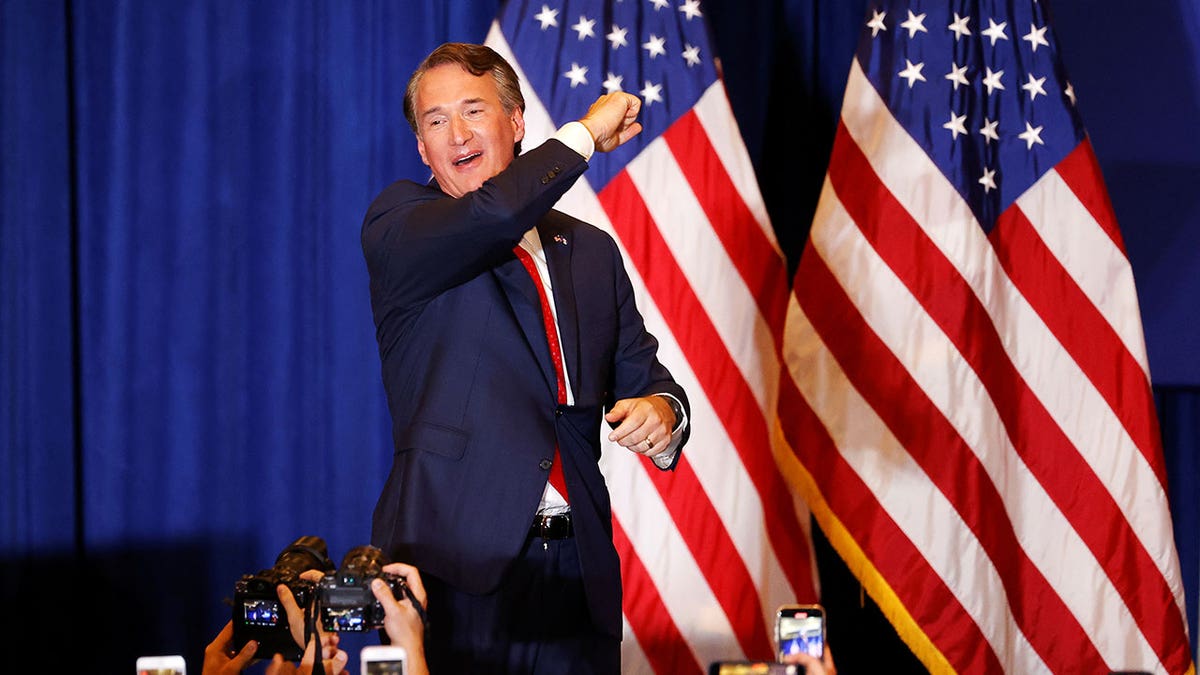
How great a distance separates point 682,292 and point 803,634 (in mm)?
1840

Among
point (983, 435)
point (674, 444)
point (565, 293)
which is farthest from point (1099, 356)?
point (565, 293)

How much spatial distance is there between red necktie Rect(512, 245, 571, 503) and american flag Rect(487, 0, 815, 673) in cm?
114

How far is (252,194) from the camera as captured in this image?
3479 millimetres

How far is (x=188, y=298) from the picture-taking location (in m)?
3.43

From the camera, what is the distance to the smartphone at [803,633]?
152 centimetres

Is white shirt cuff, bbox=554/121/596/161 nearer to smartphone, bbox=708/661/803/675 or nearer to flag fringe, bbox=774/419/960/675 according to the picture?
smartphone, bbox=708/661/803/675

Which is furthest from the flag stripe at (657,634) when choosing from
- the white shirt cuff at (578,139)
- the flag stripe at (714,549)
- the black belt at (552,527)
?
the white shirt cuff at (578,139)

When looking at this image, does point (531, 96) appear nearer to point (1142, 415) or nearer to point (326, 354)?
point (326, 354)

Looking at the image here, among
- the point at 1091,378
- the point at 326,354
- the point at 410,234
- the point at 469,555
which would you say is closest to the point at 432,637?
the point at 469,555

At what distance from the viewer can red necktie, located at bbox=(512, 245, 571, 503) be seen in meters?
2.08

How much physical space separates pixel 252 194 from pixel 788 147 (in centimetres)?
163

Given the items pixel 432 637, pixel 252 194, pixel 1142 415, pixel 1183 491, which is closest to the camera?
pixel 432 637

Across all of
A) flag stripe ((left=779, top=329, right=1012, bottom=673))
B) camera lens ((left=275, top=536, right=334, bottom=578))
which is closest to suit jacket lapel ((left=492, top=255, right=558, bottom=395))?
camera lens ((left=275, top=536, right=334, bottom=578))

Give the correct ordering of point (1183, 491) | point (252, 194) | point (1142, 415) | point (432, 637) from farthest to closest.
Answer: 1. point (1183, 491)
2. point (252, 194)
3. point (1142, 415)
4. point (432, 637)
